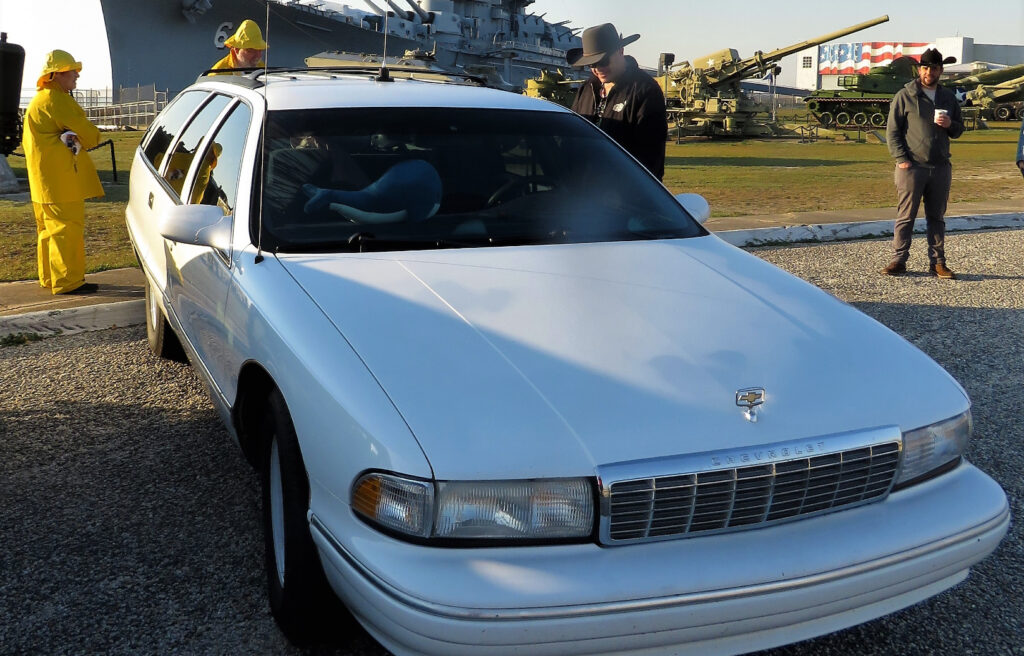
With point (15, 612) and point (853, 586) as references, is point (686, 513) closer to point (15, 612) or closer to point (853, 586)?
point (853, 586)

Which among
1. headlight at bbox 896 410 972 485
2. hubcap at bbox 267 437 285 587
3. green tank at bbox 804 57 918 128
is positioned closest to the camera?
headlight at bbox 896 410 972 485

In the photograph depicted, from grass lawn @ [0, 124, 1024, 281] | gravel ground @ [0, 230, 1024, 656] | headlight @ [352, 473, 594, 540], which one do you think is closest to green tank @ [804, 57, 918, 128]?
grass lawn @ [0, 124, 1024, 281]

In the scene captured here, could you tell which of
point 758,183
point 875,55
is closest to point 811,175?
point 758,183

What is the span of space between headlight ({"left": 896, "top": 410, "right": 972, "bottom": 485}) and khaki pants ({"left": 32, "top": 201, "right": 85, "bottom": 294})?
538 centimetres

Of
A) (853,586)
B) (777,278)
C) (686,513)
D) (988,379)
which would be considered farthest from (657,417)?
(988,379)

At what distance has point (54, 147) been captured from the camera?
620cm

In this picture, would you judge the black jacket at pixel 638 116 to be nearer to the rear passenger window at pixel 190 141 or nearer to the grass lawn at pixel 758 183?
the rear passenger window at pixel 190 141

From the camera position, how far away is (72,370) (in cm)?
492

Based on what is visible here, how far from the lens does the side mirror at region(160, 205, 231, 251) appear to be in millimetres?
3076

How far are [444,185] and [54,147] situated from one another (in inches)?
157

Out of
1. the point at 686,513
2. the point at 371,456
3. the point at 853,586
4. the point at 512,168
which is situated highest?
the point at 512,168

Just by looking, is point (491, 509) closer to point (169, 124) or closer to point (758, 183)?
point (169, 124)

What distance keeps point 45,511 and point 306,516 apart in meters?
1.52

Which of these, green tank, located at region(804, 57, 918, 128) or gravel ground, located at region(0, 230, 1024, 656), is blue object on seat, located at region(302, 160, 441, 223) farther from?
green tank, located at region(804, 57, 918, 128)
